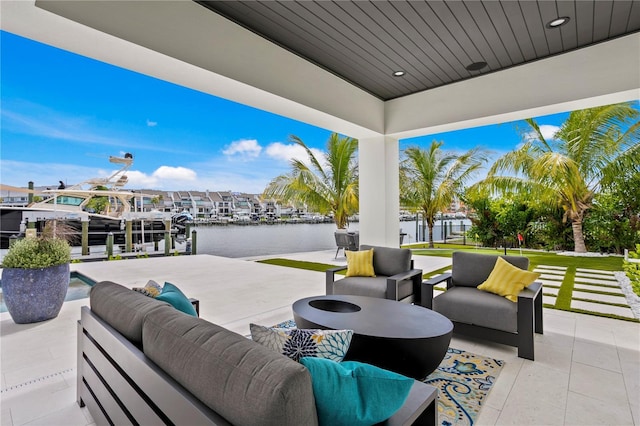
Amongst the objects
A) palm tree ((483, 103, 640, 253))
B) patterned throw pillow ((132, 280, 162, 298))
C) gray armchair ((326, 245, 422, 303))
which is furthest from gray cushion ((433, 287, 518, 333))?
palm tree ((483, 103, 640, 253))

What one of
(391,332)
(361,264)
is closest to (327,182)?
(361,264)

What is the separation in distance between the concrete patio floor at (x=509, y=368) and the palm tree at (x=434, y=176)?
6.83 metres

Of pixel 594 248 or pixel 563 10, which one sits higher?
pixel 563 10

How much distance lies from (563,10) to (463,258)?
254cm

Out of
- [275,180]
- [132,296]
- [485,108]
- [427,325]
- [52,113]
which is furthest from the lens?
[52,113]

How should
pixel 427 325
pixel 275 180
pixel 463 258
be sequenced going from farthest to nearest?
pixel 275 180 < pixel 463 258 < pixel 427 325

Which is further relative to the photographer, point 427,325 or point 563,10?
point 563,10

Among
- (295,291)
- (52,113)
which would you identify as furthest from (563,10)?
(52,113)

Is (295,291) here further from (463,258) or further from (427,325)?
(427,325)

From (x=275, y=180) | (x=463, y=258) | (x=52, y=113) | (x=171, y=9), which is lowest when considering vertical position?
(x=463, y=258)

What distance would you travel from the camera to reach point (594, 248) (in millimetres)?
8516

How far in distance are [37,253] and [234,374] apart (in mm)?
3881

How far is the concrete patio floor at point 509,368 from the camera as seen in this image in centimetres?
201

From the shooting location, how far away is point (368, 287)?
3668 millimetres
